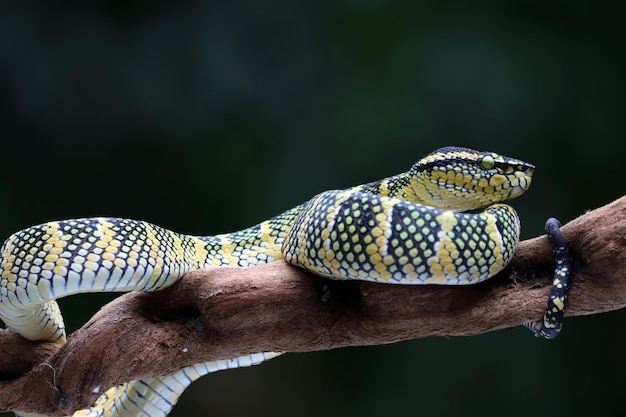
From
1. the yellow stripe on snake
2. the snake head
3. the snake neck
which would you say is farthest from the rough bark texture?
the snake neck

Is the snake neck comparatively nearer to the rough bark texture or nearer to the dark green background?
the rough bark texture

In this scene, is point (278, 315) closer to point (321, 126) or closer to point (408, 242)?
point (408, 242)

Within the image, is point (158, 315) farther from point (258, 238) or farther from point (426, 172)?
point (426, 172)

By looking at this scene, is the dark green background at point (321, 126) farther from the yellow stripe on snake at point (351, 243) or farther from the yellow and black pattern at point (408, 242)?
the yellow and black pattern at point (408, 242)

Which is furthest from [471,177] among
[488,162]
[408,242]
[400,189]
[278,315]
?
[278,315]

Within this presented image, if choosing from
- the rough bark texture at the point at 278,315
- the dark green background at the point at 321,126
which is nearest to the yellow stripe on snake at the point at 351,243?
the rough bark texture at the point at 278,315

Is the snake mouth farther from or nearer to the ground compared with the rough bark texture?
farther from the ground
